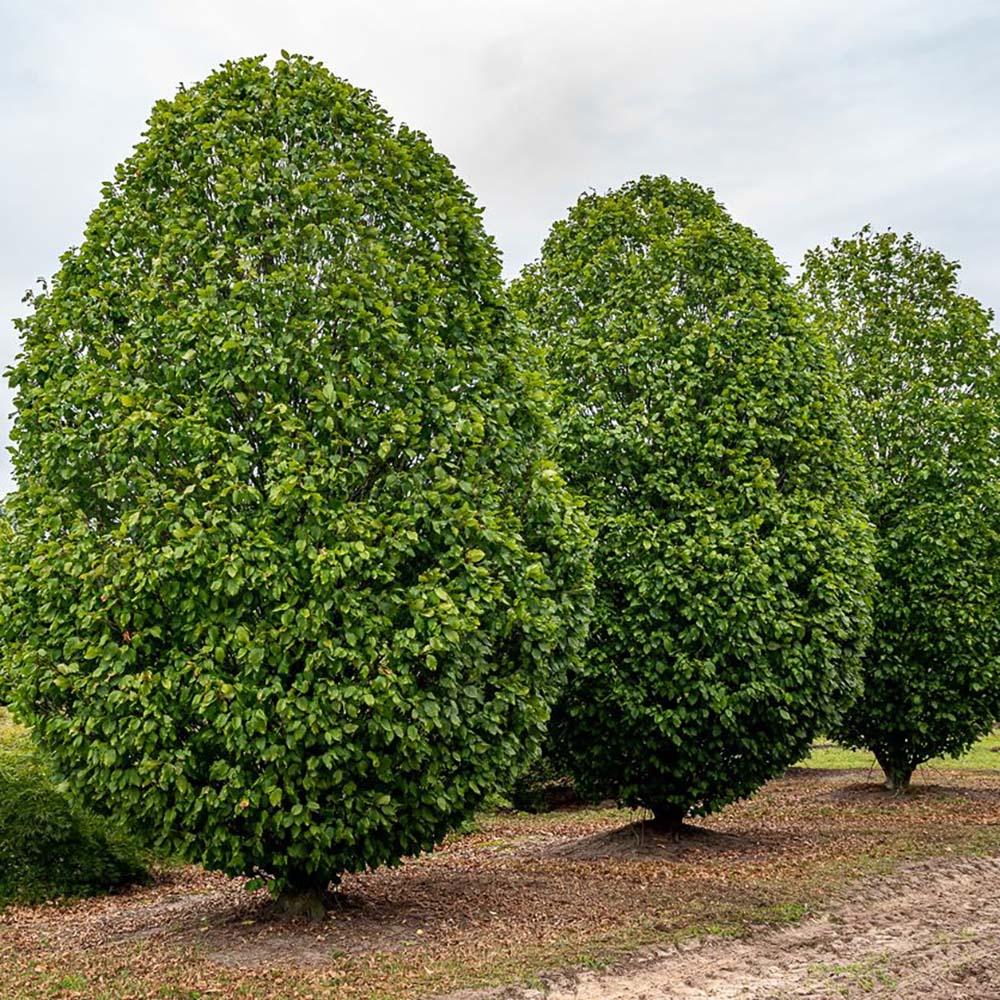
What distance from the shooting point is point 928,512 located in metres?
14.9

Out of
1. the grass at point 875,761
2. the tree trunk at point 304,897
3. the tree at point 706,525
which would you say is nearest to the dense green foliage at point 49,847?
the tree trunk at point 304,897

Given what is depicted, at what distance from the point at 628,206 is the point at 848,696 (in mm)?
6095

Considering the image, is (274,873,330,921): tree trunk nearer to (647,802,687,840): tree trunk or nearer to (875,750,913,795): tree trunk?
(647,802,687,840): tree trunk

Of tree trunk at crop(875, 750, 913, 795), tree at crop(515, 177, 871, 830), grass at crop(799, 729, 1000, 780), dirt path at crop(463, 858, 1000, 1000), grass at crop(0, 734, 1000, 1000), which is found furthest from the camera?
grass at crop(799, 729, 1000, 780)

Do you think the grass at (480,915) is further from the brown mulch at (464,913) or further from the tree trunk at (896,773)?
the tree trunk at (896,773)

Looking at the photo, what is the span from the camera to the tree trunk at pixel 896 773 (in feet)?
54.2

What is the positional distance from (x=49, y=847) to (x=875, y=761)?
17.5m

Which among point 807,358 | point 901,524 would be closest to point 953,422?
point 901,524

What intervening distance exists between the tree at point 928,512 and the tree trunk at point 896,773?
0.02 meters

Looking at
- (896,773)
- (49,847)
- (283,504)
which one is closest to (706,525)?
(283,504)

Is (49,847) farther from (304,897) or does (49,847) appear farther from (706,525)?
(706,525)

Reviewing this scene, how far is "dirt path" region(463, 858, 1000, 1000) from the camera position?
6621 mm

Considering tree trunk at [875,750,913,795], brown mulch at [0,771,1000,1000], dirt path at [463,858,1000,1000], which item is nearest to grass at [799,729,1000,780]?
tree trunk at [875,750,913,795]

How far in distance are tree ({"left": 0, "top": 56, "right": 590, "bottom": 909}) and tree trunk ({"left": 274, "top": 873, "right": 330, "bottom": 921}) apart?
32 mm
